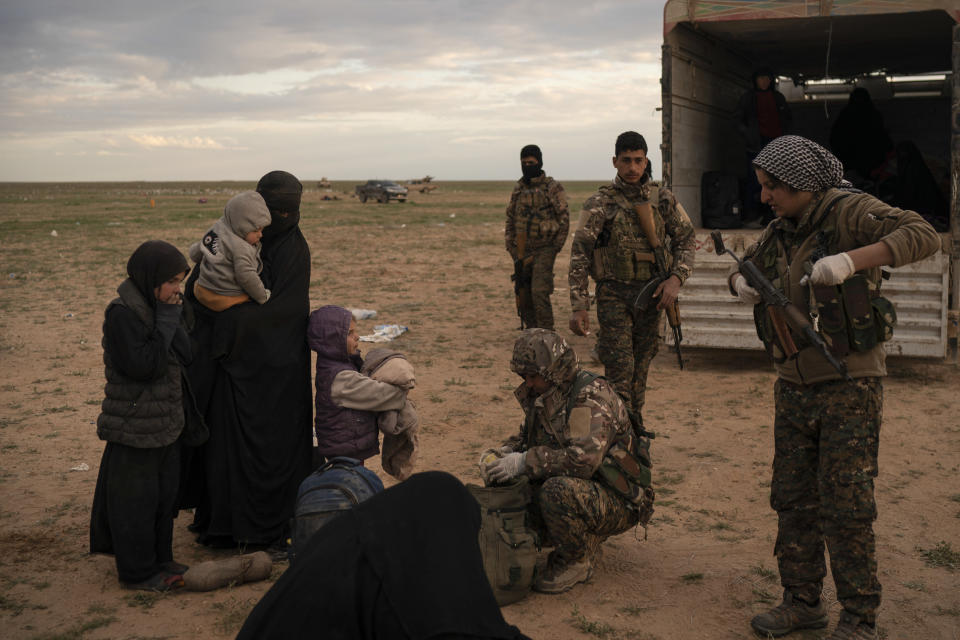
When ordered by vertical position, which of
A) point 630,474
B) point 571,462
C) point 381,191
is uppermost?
point 381,191

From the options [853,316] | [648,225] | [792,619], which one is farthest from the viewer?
[648,225]

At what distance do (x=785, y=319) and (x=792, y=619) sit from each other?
1246mm

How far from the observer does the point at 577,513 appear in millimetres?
3900

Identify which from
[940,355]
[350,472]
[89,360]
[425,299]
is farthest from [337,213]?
[350,472]

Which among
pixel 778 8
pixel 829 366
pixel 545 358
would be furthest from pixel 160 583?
pixel 778 8

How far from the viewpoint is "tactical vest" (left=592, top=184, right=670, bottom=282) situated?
5836 millimetres

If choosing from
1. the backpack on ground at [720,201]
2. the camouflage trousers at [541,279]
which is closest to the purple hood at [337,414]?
the camouflage trousers at [541,279]

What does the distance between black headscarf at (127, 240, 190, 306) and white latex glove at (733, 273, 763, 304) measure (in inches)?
97.5

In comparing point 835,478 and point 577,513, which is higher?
point 835,478

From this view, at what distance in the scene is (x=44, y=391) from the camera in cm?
824

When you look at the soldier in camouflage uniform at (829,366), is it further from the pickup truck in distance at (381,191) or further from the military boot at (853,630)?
the pickup truck in distance at (381,191)

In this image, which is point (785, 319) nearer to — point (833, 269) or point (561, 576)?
point (833, 269)

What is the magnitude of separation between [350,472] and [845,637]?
2.03 m

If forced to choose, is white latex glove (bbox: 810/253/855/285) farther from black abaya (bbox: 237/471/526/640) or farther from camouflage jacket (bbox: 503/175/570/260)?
camouflage jacket (bbox: 503/175/570/260)
